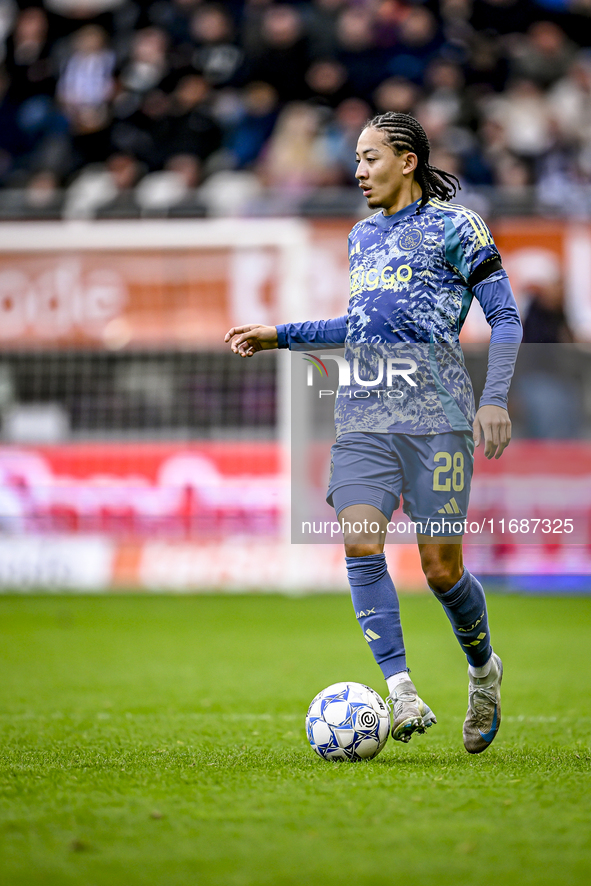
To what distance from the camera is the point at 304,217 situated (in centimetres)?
1091

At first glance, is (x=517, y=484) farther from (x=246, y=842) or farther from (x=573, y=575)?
(x=246, y=842)

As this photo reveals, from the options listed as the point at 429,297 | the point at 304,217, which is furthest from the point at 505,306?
the point at 304,217

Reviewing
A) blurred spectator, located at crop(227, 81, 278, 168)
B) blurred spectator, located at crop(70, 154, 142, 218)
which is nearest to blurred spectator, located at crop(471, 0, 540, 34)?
blurred spectator, located at crop(227, 81, 278, 168)

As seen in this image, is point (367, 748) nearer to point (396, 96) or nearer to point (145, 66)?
point (396, 96)

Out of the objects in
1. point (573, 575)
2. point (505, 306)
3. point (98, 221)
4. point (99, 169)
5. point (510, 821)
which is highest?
point (99, 169)

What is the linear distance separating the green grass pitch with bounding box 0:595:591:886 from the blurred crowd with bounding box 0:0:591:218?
6.61 m

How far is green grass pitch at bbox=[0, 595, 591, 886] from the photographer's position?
247 centimetres

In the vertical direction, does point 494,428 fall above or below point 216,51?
below

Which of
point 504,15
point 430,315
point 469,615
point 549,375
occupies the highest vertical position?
point 504,15

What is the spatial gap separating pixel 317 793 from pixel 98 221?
8529mm

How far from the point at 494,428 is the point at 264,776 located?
4.24 ft

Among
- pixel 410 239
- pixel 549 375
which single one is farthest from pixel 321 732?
pixel 549 375

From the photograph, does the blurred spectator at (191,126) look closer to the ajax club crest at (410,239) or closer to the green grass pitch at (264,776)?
the green grass pitch at (264,776)

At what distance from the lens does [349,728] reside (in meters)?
3.70
